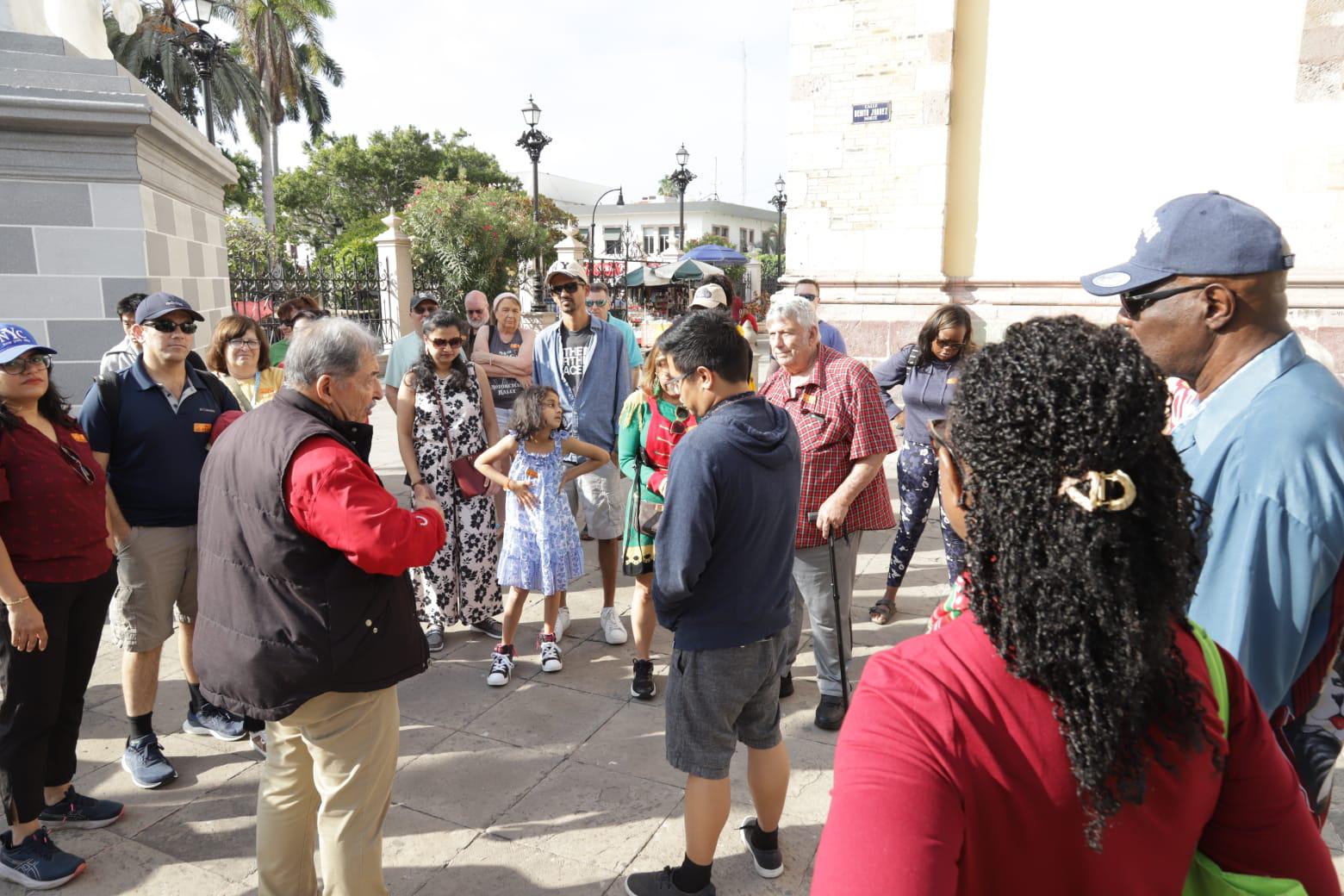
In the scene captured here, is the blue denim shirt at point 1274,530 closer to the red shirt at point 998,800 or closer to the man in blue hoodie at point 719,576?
the red shirt at point 998,800

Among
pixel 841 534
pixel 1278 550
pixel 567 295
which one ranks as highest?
pixel 567 295

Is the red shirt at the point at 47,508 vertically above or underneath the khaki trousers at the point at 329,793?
above

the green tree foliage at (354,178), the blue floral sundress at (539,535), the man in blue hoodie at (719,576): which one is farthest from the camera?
the green tree foliage at (354,178)

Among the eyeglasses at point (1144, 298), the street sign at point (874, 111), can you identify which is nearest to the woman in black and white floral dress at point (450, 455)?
the eyeglasses at point (1144, 298)

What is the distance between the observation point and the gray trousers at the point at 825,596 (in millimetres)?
3729

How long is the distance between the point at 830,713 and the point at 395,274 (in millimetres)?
12278

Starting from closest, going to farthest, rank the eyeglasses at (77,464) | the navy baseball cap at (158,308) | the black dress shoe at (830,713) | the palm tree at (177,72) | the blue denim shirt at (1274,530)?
1. the blue denim shirt at (1274,530)
2. the eyeglasses at (77,464)
3. the navy baseball cap at (158,308)
4. the black dress shoe at (830,713)
5. the palm tree at (177,72)

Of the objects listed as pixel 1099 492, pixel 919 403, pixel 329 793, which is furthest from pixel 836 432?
pixel 1099 492

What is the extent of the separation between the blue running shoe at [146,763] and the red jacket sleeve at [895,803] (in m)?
3.40

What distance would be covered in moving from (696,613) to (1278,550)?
152 cm

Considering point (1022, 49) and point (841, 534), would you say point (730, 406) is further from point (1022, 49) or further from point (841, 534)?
point (1022, 49)

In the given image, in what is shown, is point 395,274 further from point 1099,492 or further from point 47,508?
point 1099,492

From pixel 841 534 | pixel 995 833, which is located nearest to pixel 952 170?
pixel 841 534

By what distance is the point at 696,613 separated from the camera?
256cm
